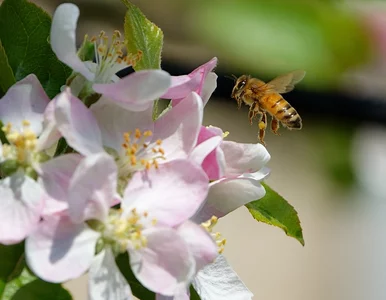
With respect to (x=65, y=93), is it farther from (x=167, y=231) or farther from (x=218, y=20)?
(x=218, y=20)

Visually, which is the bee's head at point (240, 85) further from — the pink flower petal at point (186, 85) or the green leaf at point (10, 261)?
the green leaf at point (10, 261)

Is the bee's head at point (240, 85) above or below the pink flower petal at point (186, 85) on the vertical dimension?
below

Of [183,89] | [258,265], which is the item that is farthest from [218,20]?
[258,265]

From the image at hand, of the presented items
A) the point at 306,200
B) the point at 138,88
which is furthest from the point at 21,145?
the point at 306,200

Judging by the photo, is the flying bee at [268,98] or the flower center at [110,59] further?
the flying bee at [268,98]

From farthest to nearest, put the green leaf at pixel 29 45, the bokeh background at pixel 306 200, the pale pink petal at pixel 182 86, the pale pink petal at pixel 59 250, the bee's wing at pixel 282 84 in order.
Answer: the bokeh background at pixel 306 200
the bee's wing at pixel 282 84
the green leaf at pixel 29 45
the pale pink petal at pixel 182 86
the pale pink petal at pixel 59 250

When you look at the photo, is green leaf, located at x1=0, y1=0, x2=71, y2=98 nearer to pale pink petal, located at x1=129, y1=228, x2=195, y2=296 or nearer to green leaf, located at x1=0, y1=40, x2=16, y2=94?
green leaf, located at x1=0, y1=40, x2=16, y2=94

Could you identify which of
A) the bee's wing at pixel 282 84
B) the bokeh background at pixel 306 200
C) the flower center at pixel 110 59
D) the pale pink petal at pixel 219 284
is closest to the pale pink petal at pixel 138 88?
the flower center at pixel 110 59
